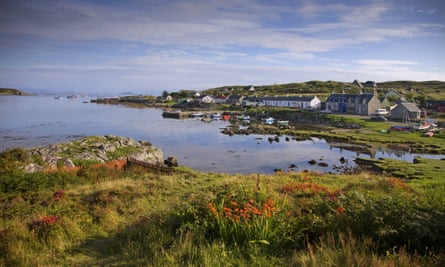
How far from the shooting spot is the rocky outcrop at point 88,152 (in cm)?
2042

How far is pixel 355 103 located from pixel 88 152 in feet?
260

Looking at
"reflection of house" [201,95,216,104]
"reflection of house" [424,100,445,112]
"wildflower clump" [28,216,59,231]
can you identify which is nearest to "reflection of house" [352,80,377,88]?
"reflection of house" [424,100,445,112]

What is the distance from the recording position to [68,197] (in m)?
11.2

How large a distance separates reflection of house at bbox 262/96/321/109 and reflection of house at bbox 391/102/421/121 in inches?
1137

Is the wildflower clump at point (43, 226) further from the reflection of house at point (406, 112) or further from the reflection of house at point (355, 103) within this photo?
the reflection of house at point (355, 103)

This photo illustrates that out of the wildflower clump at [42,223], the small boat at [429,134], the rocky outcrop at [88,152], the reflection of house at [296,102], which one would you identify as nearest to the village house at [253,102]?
the reflection of house at [296,102]

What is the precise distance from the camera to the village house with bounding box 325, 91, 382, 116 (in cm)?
8281

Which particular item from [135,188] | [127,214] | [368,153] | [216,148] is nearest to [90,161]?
[135,188]

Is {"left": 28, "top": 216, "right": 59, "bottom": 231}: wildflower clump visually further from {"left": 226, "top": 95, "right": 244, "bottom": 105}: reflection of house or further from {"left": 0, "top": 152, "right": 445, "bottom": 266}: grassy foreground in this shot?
{"left": 226, "top": 95, "right": 244, "bottom": 105}: reflection of house

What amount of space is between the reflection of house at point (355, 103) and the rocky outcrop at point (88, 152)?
67775mm

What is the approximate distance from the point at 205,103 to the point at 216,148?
86217mm

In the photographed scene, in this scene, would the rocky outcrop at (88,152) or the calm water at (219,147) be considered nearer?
the rocky outcrop at (88,152)

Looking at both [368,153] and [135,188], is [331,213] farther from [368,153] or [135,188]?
[368,153]

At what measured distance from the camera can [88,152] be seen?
25578 millimetres
